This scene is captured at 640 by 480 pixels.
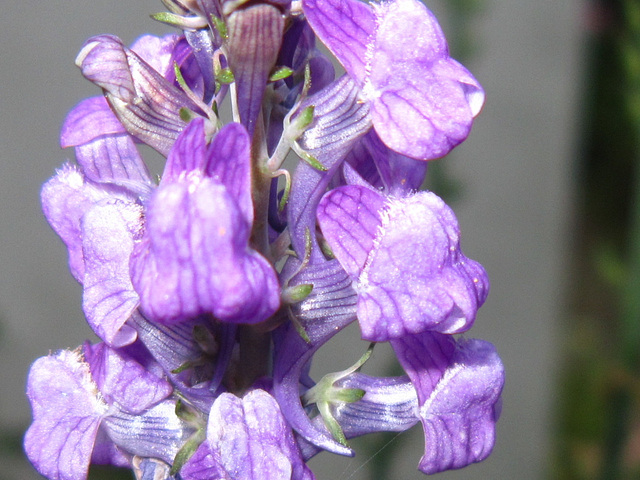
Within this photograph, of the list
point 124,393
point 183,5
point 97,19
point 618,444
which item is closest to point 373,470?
point 618,444

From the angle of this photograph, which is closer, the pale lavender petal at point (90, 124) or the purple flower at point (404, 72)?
the purple flower at point (404, 72)

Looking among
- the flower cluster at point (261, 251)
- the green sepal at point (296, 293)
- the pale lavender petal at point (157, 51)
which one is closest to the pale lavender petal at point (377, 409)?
the flower cluster at point (261, 251)

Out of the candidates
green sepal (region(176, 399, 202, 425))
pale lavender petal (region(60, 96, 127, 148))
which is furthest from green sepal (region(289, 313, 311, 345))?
pale lavender petal (region(60, 96, 127, 148))

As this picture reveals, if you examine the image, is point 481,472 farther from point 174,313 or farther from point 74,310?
point 174,313

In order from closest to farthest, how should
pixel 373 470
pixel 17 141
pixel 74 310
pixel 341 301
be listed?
pixel 341 301, pixel 373 470, pixel 17 141, pixel 74 310

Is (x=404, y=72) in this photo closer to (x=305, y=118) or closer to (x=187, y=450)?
(x=305, y=118)

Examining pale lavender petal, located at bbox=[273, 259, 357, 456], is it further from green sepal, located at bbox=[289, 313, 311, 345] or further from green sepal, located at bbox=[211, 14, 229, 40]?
green sepal, located at bbox=[211, 14, 229, 40]

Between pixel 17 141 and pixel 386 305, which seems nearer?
pixel 386 305

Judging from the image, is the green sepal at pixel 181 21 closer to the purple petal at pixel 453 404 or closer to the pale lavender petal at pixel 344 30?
the pale lavender petal at pixel 344 30
